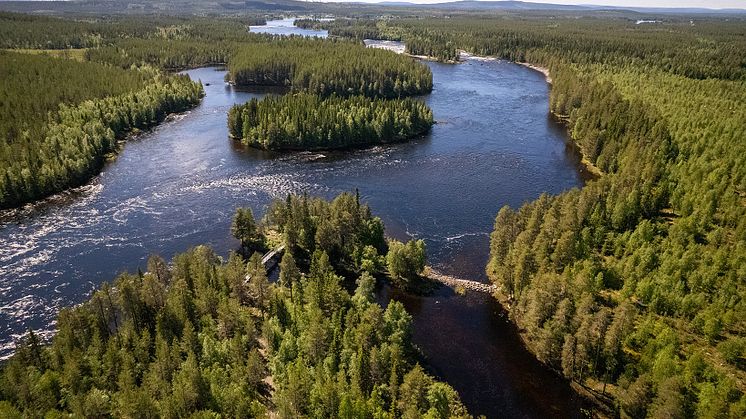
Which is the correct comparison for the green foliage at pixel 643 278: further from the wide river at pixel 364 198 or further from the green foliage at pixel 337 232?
the green foliage at pixel 337 232

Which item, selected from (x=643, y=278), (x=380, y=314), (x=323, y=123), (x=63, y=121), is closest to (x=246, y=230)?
(x=380, y=314)

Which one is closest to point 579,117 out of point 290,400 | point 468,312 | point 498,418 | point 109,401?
point 468,312

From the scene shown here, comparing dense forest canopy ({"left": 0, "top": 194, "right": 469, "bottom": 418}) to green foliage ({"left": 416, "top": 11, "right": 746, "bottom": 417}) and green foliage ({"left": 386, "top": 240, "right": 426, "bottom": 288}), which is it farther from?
green foliage ({"left": 416, "top": 11, "right": 746, "bottom": 417})

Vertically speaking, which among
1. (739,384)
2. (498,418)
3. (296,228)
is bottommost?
(498,418)

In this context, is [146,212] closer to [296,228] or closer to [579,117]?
[296,228]

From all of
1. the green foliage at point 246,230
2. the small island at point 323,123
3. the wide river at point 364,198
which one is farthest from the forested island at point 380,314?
the small island at point 323,123
